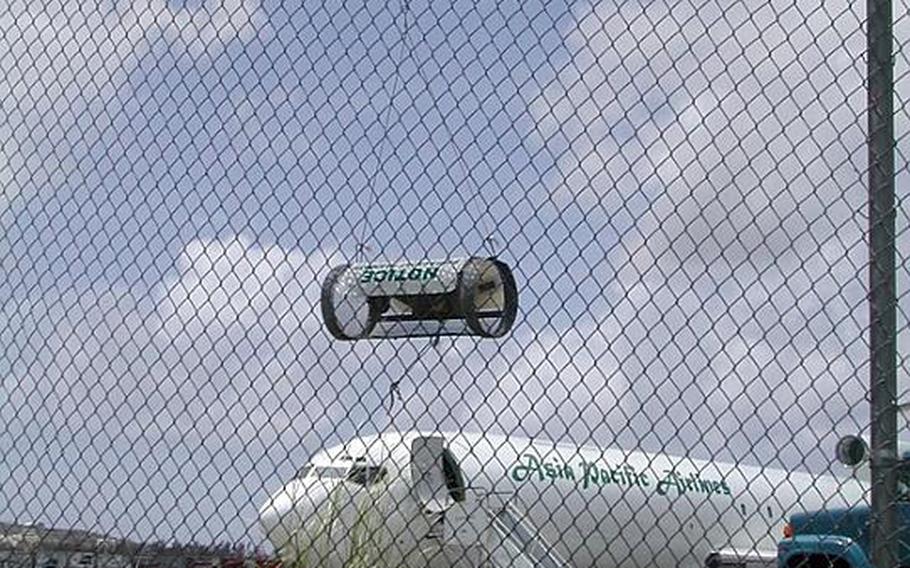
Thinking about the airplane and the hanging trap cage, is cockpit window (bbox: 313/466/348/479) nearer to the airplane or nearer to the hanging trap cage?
the airplane

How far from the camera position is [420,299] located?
4453mm

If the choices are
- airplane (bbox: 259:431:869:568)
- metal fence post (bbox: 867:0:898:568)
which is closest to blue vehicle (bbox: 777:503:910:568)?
airplane (bbox: 259:431:869:568)

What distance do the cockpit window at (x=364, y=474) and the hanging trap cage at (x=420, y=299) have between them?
5.69ft

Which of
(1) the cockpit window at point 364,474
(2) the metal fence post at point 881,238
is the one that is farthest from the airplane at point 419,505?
(2) the metal fence post at point 881,238

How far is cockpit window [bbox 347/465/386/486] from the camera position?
6.67 meters

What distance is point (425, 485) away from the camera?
435 inches

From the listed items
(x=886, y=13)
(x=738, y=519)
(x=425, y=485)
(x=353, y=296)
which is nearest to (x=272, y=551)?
(x=353, y=296)

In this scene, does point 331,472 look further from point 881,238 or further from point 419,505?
point 881,238

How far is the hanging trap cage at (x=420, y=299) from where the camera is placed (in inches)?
164

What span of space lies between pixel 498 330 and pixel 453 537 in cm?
360

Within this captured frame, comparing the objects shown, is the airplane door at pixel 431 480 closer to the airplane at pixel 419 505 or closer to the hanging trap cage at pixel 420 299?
the airplane at pixel 419 505

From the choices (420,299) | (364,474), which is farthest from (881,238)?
(364,474)

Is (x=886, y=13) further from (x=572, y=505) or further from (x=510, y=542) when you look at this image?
(x=572, y=505)

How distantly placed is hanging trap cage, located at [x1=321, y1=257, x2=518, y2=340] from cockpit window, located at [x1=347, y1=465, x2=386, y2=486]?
1734 millimetres
